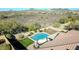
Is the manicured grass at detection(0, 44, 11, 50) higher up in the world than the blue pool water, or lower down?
lower down

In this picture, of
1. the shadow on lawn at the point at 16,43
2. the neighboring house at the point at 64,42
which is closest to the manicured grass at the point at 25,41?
the shadow on lawn at the point at 16,43

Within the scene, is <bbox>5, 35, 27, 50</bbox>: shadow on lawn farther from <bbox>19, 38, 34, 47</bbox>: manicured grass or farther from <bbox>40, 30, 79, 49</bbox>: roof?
<bbox>40, 30, 79, 49</bbox>: roof

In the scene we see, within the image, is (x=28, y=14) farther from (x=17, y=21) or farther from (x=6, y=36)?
(x=6, y=36)

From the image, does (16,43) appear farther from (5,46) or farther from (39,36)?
(39,36)

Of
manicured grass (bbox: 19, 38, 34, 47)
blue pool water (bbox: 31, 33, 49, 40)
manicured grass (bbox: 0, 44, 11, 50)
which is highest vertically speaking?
blue pool water (bbox: 31, 33, 49, 40)

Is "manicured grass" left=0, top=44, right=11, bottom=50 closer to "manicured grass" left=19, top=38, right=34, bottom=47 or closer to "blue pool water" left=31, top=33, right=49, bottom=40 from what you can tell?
"manicured grass" left=19, top=38, right=34, bottom=47

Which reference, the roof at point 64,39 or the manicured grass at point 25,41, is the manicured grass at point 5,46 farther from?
the roof at point 64,39

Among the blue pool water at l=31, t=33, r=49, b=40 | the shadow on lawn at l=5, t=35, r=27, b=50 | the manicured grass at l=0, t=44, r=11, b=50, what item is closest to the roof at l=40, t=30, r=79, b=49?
the blue pool water at l=31, t=33, r=49, b=40

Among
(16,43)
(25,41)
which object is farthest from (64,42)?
(16,43)

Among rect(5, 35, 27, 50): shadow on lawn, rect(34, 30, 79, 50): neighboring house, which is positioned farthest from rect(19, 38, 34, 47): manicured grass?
rect(34, 30, 79, 50): neighboring house
